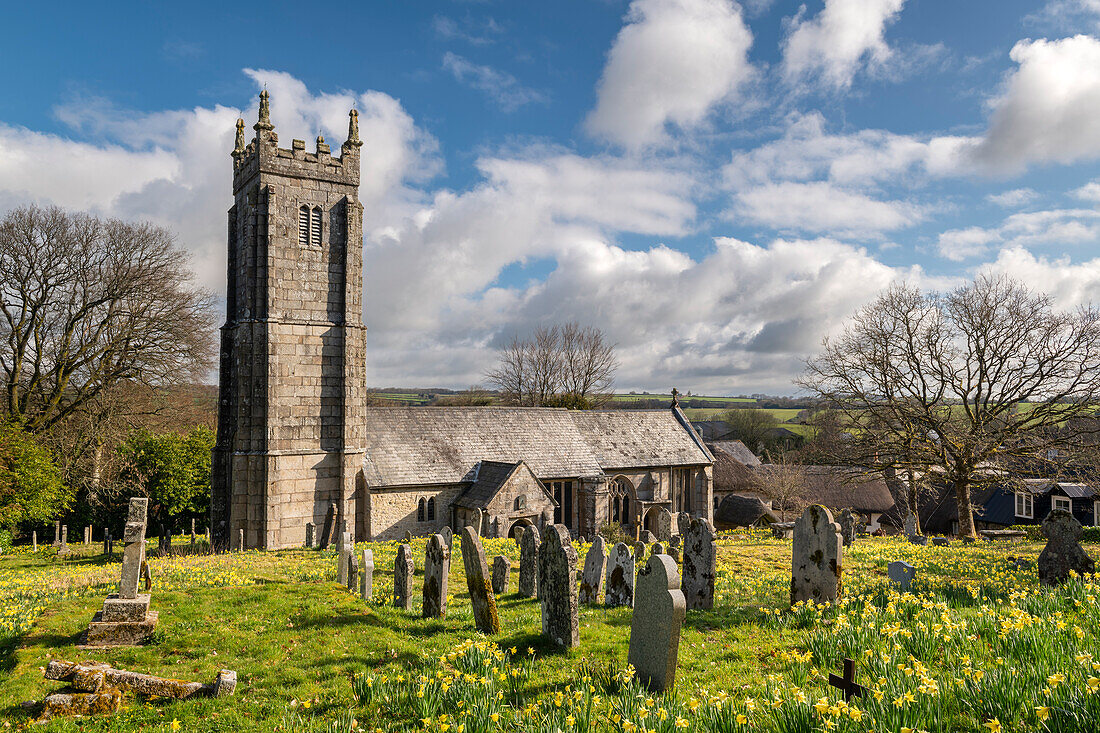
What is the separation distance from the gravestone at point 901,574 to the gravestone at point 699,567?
344 centimetres

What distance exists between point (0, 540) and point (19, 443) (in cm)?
469

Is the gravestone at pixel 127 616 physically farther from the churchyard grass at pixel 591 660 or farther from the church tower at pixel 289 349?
the church tower at pixel 289 349

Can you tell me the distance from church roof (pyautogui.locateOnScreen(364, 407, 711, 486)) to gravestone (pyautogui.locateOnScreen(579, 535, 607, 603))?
14.7 metres

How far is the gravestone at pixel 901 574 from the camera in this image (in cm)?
1101

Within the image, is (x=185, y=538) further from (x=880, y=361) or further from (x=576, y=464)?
(x=880, y=361)

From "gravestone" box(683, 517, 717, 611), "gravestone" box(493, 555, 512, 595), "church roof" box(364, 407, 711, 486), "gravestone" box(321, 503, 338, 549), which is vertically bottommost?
"gravestone" box(321, 503, 338, 549)

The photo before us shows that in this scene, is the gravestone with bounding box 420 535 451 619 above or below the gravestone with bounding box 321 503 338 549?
above

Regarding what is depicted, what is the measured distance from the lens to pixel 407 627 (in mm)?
9023

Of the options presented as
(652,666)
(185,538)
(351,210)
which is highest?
(351,210)

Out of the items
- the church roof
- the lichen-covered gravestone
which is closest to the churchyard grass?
the lichen-covered gravestone

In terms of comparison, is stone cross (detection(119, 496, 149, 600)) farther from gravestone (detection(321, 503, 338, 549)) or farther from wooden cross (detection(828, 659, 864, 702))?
gravestone (detection(321, 503, 338, 549))

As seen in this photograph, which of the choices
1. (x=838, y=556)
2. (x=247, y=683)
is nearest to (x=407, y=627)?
(x=247, y=683)

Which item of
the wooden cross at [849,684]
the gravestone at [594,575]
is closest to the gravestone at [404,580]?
the gravestone at [594,575]

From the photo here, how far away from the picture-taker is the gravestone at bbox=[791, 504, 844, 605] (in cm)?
956
